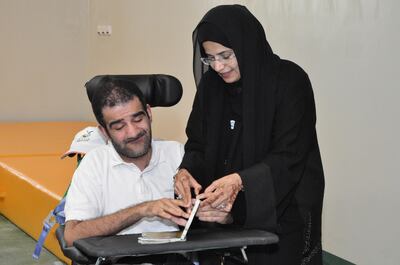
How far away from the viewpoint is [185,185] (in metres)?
2.39

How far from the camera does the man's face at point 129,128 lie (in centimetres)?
248

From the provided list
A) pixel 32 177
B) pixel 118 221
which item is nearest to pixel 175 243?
pixel 118 221

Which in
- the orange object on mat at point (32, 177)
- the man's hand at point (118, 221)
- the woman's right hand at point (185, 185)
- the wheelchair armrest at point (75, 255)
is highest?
the woman's right hand at point (185, 185)

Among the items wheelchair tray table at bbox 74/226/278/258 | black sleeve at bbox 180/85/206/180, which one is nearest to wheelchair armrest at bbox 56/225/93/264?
wheelchair tray table at bbox 74/226/278/258

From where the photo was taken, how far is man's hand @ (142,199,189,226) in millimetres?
2258

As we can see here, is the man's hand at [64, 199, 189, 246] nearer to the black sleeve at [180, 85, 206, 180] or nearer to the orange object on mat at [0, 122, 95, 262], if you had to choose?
the black sleeve at [180, 85, 206, 180]

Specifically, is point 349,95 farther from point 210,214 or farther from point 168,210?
point 168,210

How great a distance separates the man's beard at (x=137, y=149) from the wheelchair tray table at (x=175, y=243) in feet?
1.48

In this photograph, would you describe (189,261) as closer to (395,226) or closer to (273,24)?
(395,226)

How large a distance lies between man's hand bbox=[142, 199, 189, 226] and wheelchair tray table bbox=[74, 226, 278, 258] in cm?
11

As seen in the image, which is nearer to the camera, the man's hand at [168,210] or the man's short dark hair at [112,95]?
the man's hand at [168,210]

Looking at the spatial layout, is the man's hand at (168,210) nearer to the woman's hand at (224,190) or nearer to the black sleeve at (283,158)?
the woman's hand at (224,190)

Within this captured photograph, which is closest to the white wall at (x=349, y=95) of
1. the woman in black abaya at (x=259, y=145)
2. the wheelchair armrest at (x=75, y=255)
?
the woman in black abaya at (x=259, y=145)

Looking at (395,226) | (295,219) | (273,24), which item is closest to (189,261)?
(295,219)
